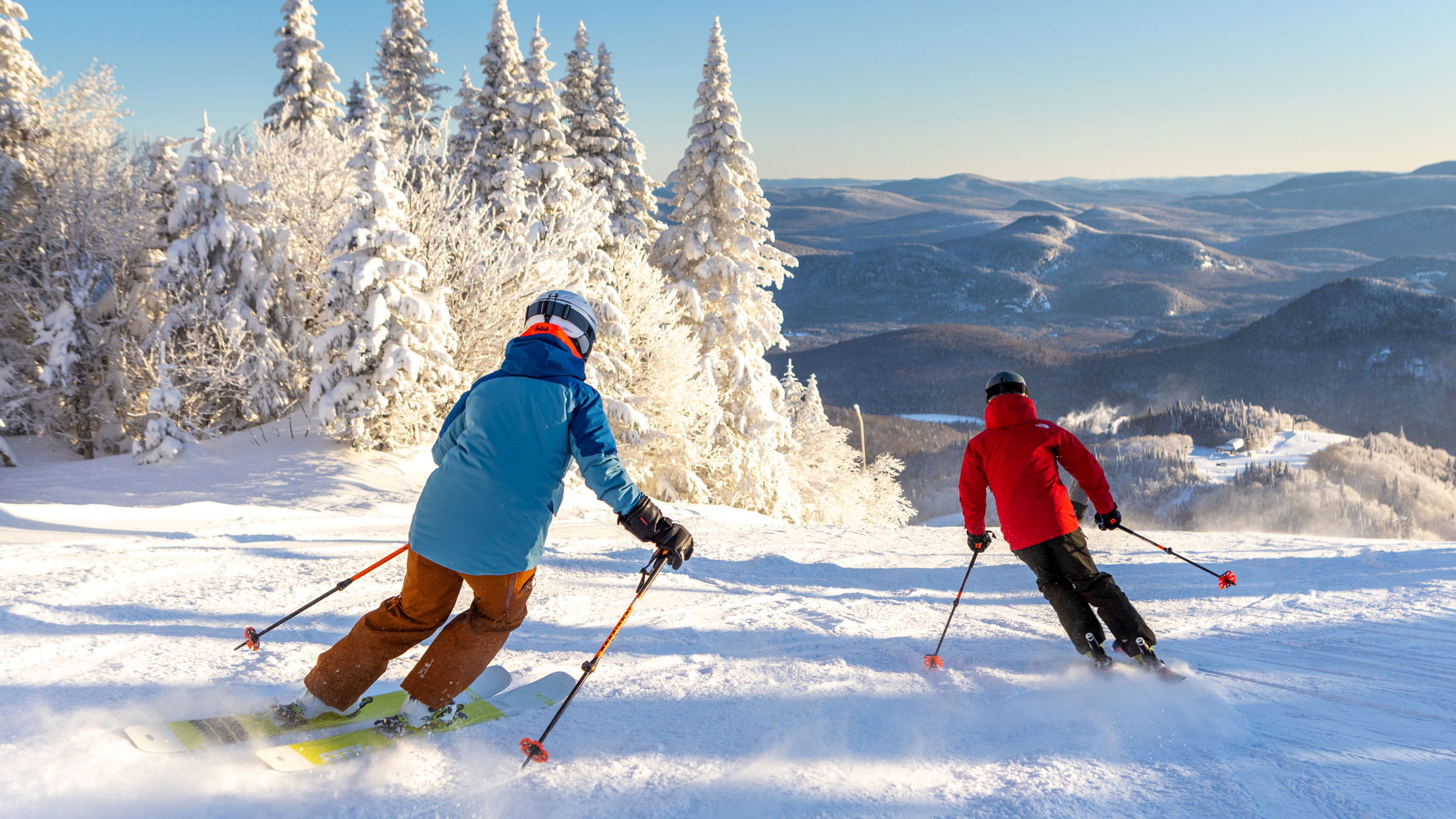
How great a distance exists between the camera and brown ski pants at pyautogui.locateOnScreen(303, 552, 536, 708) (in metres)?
3.09

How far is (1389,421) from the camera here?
118m

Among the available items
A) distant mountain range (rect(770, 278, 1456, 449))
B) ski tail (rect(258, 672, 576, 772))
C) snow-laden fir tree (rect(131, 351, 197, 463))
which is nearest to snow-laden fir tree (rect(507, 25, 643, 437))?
snow-laden fir tree (rect(131, 351, 197, 463))

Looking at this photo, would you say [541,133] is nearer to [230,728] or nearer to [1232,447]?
[230,728]

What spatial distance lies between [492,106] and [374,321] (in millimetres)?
15171

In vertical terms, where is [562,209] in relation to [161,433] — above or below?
above

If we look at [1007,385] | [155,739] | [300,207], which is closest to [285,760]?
[155,739]

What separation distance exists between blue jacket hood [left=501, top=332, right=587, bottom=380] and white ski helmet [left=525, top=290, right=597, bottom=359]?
0.34ft

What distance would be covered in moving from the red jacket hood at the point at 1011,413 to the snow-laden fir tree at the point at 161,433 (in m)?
12.1

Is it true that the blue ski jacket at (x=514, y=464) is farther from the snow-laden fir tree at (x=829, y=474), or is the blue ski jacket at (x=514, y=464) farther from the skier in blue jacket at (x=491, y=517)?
the snow-laden fir tree at (x=829, y=474)

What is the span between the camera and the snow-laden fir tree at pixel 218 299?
556 inches

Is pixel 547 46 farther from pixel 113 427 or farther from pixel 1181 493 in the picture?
pixel 1181 493

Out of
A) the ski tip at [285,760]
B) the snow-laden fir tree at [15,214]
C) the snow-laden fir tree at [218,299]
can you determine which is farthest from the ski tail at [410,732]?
the snow-laden fir tree at [15,214]

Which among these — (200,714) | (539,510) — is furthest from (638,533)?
(200,714)

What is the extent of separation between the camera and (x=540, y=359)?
3.04 metres
